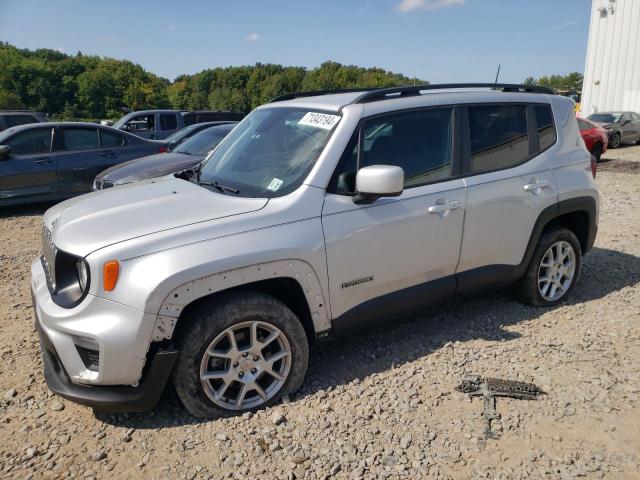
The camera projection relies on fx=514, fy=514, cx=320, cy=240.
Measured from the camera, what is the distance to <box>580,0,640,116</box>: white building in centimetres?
2438

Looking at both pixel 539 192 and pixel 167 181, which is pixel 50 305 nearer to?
pixel 167 181

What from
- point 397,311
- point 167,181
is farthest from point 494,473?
point 167,181

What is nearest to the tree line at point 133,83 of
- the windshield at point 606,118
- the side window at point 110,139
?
the windshield at point 606,118

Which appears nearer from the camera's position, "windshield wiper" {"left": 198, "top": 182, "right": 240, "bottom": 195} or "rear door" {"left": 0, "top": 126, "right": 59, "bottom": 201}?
"windshield wiper" {"left": 198, "top": 182, "right": 240, "bottom": 195}

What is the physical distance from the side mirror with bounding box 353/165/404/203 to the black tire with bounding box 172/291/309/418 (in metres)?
0.86

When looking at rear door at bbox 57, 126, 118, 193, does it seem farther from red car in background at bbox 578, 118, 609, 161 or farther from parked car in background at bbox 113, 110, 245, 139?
red car in background at bbox 578, 118, 609, 161

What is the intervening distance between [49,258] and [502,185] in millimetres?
3184

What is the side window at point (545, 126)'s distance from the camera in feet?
14.0

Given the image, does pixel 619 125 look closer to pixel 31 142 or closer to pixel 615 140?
pixel 615 140

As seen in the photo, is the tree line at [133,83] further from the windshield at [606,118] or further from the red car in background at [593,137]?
the red car in background at [593,137]

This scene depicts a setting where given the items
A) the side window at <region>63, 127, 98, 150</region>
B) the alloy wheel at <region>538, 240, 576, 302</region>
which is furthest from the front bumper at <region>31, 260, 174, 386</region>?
the side window at <region>63, 127, 98, 150</region>

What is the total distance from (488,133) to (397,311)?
5.10 feet

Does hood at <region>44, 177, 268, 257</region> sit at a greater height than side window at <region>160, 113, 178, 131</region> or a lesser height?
lesser

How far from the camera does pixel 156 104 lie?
319 ft
